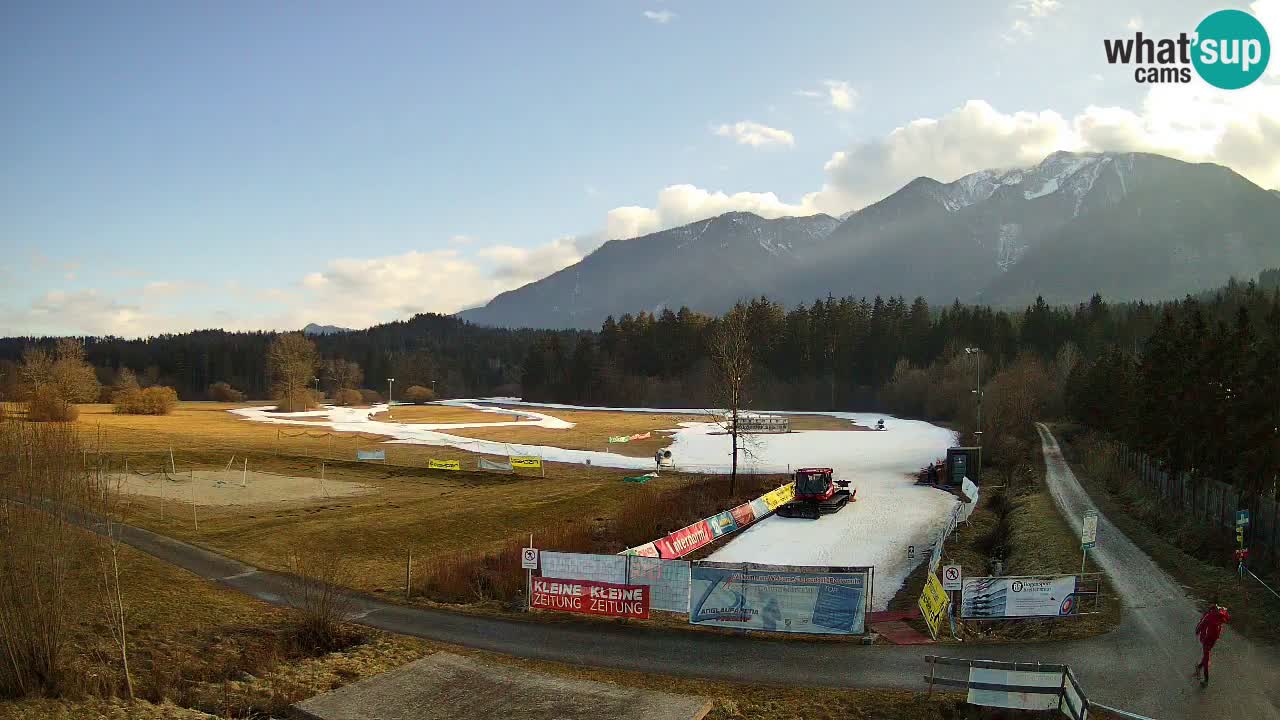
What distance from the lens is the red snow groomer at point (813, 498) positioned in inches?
1547

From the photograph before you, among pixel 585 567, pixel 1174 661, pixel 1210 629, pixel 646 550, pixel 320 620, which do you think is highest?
pixel 1210 629

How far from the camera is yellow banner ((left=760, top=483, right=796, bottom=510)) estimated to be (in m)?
40.7

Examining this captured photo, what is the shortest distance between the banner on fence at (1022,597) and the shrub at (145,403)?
12770 cm

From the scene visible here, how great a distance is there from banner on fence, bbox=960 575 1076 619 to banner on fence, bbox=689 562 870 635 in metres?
3.55

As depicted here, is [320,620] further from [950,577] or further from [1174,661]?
[1174,661]

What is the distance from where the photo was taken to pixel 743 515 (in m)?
36.8

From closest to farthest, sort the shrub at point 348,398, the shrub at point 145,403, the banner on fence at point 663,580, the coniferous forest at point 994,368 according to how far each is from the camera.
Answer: the banner on fence at point 663,580 < the coniferous forest at point 994,368 < the shrub at point 145,403 < the shrub at point 348,398

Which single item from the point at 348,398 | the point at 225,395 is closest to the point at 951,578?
the point at 348,398

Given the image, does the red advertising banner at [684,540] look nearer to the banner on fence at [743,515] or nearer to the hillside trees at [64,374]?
the banner on fence at [743,515]

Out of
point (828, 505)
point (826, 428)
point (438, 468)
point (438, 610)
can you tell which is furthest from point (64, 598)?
point (826, 428)

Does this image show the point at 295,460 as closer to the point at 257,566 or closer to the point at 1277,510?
the point at 257,566

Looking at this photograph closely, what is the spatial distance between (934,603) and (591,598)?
31.2ft

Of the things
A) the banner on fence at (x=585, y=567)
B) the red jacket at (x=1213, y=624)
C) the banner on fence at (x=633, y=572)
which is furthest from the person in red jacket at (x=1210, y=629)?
the banner on fence at (x=585, y=567)

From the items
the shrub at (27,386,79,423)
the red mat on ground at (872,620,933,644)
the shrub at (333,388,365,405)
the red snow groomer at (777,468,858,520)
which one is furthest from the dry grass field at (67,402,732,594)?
the shrub at (333,388,365,405)
